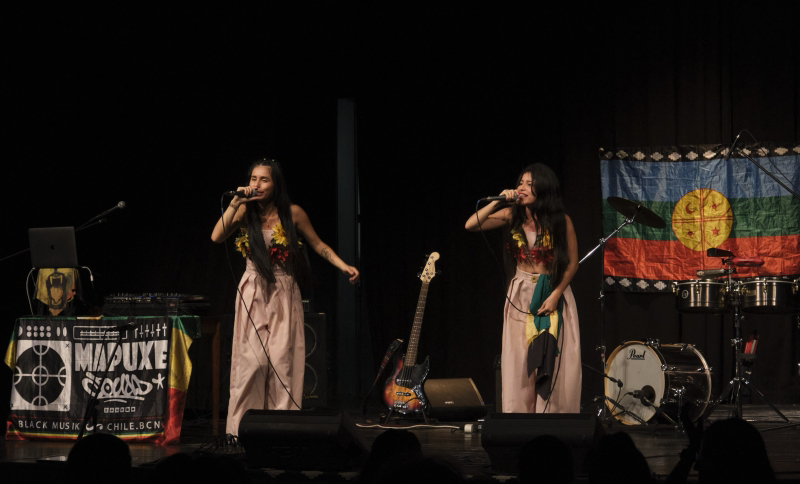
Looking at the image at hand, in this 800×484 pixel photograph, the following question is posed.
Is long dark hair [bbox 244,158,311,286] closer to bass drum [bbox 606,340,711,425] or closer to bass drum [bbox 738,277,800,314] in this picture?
bass drum [bbox 606,340,711,425]

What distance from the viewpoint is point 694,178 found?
707 centimetres

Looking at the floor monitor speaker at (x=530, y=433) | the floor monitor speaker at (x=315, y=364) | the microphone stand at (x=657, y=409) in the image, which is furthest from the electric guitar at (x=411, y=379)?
the floor monitor speaker at (x=530, y=433)

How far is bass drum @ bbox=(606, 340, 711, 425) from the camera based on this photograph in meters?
5.92

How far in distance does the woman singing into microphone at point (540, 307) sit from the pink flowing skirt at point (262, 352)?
1134 millimetres

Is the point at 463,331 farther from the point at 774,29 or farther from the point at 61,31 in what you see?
the point at 61,31

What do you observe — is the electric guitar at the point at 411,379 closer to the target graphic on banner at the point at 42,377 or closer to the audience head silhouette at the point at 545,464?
the target graphic on banner at the point at 42,377

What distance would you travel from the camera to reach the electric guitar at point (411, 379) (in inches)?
249

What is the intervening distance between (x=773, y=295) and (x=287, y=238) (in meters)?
3.20

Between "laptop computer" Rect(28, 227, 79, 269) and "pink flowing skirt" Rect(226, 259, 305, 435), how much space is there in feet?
5.15

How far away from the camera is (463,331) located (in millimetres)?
7473

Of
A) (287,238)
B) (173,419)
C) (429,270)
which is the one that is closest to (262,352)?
(287,238)

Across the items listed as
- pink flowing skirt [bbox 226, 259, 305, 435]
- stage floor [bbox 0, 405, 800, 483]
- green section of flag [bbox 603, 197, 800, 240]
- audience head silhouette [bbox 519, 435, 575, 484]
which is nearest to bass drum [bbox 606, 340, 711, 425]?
stage floor [bbox 0, 405, 800, 483]

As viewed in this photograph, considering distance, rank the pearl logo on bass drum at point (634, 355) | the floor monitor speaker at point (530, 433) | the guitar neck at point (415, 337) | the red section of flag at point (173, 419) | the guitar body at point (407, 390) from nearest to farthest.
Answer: the floor monitor speaker at point (530, 433), the red section of flag at point (173, 419), the pearl logo on bass drum at point (634, 355), the guitar body at point (407, 390), the guitar neck at point (415, 337)

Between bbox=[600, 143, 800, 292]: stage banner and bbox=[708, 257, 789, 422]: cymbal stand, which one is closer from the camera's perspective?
bbox=[708, 257, 789, 422]: cymbal stand
